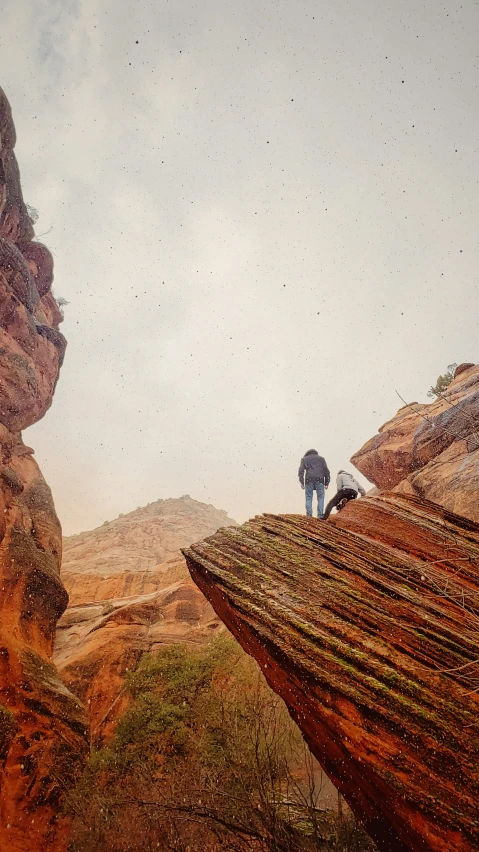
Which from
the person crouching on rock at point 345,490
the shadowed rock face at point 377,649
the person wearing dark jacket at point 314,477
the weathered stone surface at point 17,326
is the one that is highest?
the weathered stone surface at point 17,326

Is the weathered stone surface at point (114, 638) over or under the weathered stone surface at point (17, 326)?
under

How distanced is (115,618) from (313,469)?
18670mm

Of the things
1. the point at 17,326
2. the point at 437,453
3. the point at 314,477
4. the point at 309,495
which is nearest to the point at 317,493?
the point at 309,495

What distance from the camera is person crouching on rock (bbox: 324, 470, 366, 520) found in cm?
863

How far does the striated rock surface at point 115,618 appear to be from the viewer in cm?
1658

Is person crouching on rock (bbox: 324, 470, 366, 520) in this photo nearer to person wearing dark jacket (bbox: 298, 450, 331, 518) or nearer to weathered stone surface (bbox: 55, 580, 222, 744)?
person wearing dark jacket (bbox: 298, 450, 331, 518)

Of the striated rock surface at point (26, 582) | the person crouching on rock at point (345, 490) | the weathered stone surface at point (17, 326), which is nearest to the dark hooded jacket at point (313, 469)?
the person crouching on rock at point (345, 490)

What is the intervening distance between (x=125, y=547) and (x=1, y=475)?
119ft

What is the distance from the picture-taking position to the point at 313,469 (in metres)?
10.4

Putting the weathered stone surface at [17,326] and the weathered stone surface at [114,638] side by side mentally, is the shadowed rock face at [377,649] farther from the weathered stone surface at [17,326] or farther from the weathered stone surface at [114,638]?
the weathered stone surface at [17,326]

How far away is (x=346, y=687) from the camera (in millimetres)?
3410

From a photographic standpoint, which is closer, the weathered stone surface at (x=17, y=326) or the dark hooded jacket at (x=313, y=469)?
the dark hooded jacket at (x=313, y=469)

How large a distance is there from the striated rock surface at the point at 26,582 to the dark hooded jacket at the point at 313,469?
476 inches

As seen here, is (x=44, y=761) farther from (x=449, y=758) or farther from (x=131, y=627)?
(x=449, y=758)
